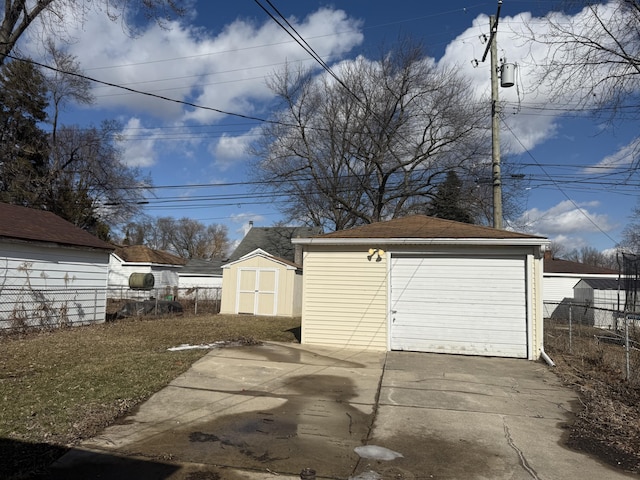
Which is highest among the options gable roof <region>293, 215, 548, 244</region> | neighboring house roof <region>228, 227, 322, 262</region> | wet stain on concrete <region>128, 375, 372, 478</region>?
neighboring house roof <region>228, 227, 322, 262</region>

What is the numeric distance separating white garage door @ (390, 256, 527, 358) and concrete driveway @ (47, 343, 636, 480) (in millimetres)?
1653

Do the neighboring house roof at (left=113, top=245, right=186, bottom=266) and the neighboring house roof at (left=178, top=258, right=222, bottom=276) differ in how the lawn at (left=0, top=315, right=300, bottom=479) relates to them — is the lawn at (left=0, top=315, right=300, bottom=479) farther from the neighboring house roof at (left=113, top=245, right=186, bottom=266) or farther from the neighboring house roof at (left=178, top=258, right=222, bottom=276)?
the neighboring house roof at (left=113, top=245, right=186, bottom=266)

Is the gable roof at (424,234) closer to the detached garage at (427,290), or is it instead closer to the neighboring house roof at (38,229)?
the detached garage at (427,290)

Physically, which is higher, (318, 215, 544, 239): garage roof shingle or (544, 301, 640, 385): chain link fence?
(318, 215, 544, 239): garage roof shingle

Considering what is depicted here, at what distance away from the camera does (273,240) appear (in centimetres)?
3403

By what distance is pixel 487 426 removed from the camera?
17.2 ft

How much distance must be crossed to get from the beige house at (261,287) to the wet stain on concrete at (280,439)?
16.1m

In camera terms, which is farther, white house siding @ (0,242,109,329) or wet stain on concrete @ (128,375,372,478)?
white house siding @ (0,242,109,329)

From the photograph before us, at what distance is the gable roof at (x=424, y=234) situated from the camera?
9795 mm

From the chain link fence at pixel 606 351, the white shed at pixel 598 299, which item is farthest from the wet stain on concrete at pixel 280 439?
the white shed at pixel 598 299

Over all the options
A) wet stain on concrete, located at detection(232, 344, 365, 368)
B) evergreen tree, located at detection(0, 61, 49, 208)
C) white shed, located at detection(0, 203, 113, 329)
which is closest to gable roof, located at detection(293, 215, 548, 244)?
wet stain on concrete, located at detection(232, 344, 365, 368)

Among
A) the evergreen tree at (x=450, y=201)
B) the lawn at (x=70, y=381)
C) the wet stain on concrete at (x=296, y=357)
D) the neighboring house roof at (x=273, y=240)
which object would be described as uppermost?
the evergreen tree at (x=450, y=201)

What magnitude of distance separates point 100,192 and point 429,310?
28.7m

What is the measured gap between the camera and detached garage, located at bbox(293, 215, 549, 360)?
9750mm
